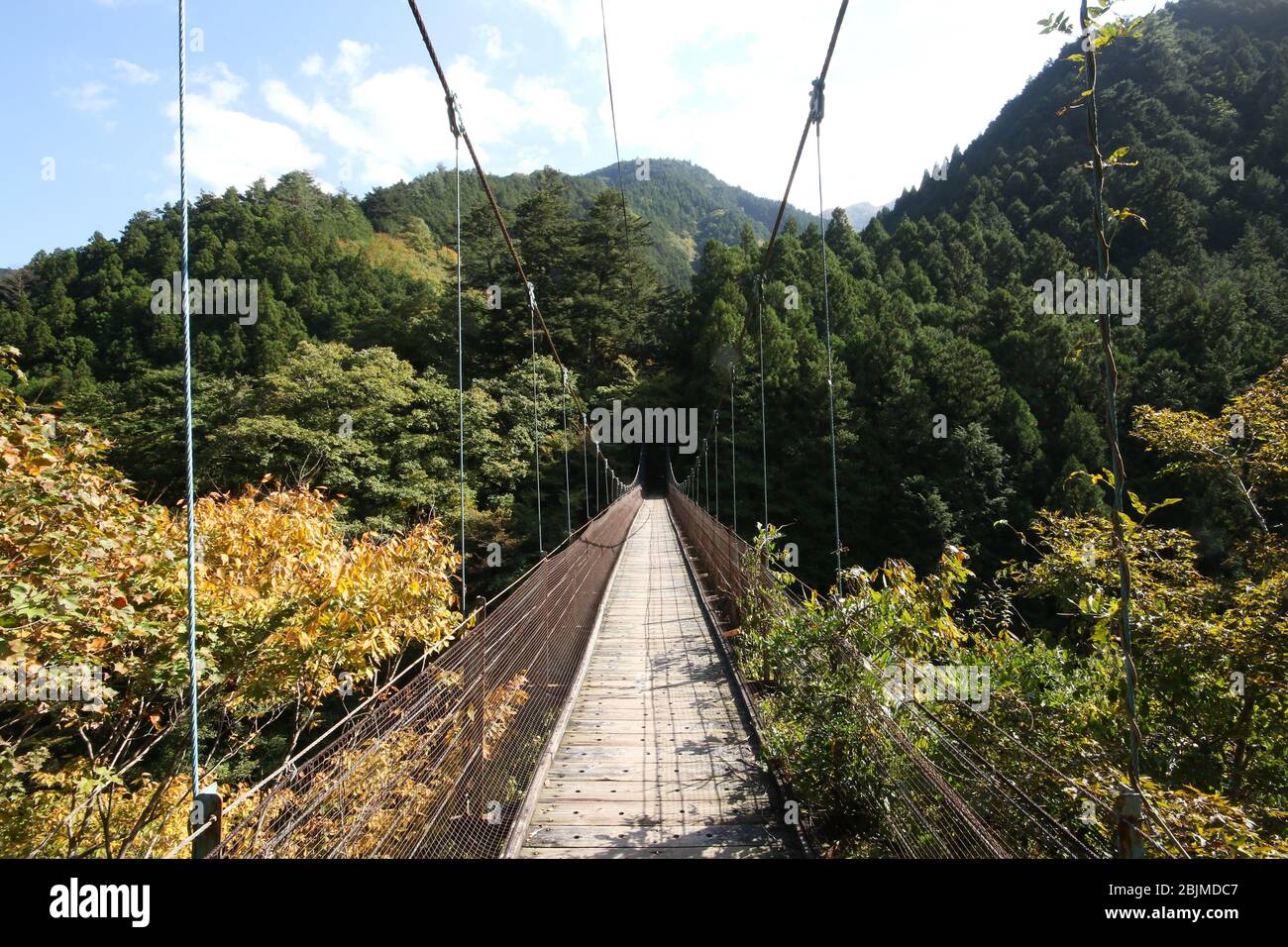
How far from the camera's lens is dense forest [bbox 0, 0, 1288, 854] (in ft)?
11.9

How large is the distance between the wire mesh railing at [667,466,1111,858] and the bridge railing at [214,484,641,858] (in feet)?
3.66

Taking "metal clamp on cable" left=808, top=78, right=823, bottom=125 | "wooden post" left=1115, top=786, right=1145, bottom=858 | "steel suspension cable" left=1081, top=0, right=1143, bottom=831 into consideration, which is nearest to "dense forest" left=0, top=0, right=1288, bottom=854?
"steel suspension cable" left=1081, top=0, right=1143, bottom=831

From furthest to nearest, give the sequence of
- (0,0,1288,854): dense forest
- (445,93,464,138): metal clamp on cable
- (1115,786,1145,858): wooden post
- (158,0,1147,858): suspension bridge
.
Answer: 1. (445,93,464,138): metal clamp on cable
2. (0,0,1288,854): dense forest
3. (158,0,1147,858): suspension bridge
4. (1115,786,1145,858): wooden post

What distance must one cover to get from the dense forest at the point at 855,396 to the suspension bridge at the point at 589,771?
0.98 feet

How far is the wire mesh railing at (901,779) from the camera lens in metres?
1.63

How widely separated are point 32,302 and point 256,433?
270 inches

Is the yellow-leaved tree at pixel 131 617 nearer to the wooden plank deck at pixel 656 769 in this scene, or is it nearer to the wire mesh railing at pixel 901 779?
the wooden plank deck at pixel 656 769

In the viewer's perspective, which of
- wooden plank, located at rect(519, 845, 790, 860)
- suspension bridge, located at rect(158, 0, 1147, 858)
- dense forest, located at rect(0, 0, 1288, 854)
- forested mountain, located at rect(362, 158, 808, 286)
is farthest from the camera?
forested mountain, located at rect(362, 158, 808, 286)

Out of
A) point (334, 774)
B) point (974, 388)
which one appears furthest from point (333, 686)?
point (974, 388)

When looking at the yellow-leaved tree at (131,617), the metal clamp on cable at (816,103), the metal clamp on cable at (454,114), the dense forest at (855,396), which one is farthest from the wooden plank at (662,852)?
the metal clamp on cable at (454,114)

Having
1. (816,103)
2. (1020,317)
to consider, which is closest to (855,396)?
(1020,317)

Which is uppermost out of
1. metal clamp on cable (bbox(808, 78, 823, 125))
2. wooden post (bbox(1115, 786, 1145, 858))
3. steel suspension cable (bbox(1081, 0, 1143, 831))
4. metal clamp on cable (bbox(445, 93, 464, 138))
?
metal clamp on cable (bbox(445, 93, 464, 138))

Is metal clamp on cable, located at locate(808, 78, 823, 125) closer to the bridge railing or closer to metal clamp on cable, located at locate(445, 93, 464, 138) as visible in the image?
metal clamp on cable, located at locate(445, 93, 464, 138)
